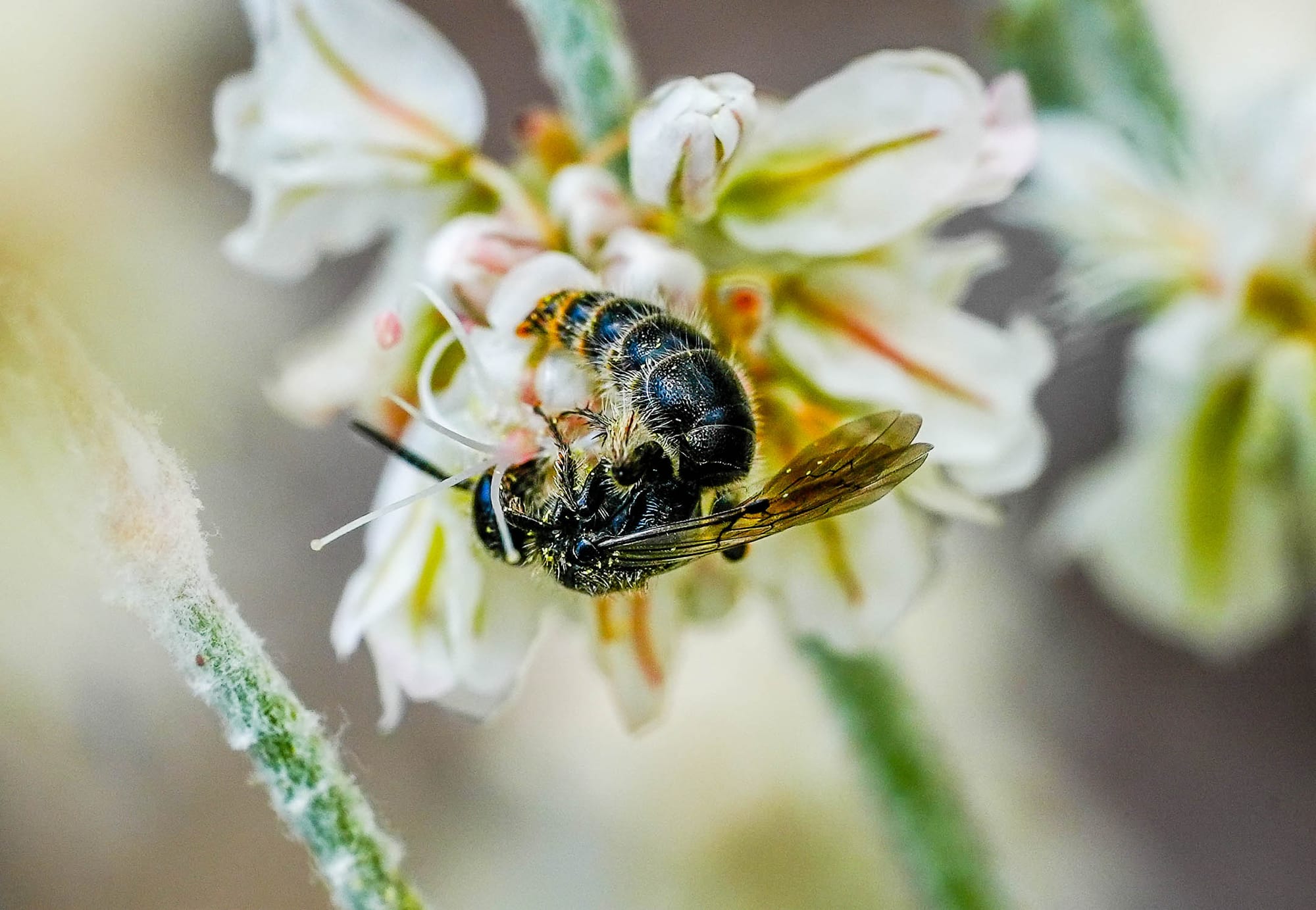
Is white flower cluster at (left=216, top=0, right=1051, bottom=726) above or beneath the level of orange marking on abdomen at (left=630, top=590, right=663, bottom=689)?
above

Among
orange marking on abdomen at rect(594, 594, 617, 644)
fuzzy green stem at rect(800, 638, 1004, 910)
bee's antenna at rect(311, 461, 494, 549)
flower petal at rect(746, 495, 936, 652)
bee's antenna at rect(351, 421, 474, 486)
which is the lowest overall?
fuzzy green stem at rect(800, 638, 1004, 910)

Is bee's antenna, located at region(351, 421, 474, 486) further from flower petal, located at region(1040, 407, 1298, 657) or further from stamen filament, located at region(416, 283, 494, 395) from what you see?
flower petal, located at region(1040, 407, 1298, 657)

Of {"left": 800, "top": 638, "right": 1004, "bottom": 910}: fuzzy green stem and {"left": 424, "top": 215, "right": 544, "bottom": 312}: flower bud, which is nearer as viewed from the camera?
{"left": 424, "top": 215, "right": 544, "bottom": 312}: flower bud

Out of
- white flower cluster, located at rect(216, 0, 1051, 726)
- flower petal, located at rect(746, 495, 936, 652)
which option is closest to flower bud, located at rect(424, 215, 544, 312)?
white flower cluster, located at rect(216, 0, 1051, 726)

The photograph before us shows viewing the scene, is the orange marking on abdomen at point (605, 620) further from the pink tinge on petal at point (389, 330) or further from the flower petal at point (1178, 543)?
the flower petal at point (1178, 543)

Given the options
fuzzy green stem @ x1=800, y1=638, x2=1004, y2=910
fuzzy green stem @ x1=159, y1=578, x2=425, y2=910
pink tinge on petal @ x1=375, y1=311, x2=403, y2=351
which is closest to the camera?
fuzzy green stem @ x1=159, y1=578, x2=425, y2=910

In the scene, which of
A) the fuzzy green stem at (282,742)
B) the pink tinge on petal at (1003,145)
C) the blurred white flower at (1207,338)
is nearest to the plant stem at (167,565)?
the fuzzy green stem at (282,742)

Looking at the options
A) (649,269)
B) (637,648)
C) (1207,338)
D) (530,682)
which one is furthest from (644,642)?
(530,682)
